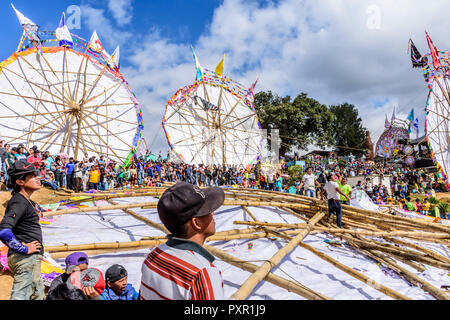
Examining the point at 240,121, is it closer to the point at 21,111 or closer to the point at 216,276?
the point at 21,111

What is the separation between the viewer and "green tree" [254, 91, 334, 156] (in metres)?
33.2

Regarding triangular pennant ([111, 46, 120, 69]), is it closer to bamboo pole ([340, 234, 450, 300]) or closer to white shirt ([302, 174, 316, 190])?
white shirt ([302, 174, 316, 190])

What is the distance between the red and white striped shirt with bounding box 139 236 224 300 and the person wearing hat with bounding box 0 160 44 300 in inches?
76.1

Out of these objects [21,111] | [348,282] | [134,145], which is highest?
[21,111]

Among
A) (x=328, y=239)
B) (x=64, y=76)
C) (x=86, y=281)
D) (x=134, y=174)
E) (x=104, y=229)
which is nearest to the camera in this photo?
(x=86, y=281)

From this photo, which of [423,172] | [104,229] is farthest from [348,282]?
[423,172]

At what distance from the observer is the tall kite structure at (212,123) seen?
57.9ft

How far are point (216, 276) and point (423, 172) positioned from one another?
31.5m

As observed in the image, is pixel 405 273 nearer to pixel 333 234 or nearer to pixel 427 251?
pixel 427 251

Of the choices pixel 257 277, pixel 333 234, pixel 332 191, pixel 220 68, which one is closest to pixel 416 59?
pixel 220 68

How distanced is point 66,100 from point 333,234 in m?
13.9

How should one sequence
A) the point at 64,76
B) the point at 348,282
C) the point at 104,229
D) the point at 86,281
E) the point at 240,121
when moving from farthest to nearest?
the point at 240,121
the point at 64,76
the point at 104,229
the point at 348,282
the point at 86,281

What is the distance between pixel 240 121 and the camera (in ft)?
66.5

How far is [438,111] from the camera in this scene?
51.2 feet
